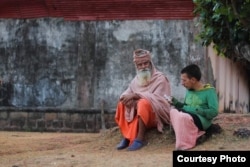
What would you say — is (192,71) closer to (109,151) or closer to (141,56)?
(141,56)

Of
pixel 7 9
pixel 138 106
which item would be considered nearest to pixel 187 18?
pixel 7 9

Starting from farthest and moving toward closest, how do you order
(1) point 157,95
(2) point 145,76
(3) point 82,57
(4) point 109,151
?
(3) point 82,57, (2) point 145,76, (1) point 157,95, (4) point 109,151

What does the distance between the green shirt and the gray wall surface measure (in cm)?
488

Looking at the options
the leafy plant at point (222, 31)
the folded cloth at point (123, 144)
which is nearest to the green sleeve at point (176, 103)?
the folded cloth at point (123, 144)

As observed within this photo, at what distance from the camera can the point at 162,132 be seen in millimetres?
8180

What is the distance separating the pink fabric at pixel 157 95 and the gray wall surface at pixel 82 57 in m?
4.32

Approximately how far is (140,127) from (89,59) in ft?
17.3

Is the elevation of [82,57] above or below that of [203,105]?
above

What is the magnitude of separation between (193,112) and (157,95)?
0.75m

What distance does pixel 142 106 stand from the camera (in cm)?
785

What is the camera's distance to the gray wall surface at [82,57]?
1260 centimetres

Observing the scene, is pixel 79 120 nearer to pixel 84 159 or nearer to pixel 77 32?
pixel 77 32

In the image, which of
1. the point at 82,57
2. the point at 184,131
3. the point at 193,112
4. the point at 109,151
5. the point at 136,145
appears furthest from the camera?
the point at 82,57

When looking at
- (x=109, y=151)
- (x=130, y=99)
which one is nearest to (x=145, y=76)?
(x=130, y=99)
